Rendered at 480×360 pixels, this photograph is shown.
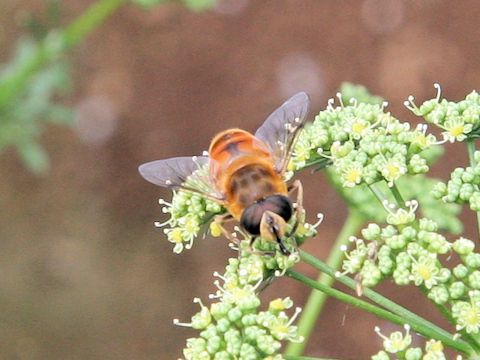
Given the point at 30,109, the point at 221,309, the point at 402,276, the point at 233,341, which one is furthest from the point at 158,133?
the point at 402,276

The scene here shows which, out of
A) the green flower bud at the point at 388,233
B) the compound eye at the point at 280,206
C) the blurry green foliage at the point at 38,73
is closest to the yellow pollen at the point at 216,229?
the compound eye at the point at 280,206

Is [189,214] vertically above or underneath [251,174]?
underneath

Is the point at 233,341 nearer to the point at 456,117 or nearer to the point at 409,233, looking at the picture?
the point at 409,233

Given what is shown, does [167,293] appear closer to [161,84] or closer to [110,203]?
[110,203]

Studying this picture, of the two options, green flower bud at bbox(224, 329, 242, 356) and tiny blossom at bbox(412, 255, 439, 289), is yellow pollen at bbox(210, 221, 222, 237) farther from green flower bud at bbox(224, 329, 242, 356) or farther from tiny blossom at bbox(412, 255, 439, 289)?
tiny blossom at bbox(412, 255, 439, 289)

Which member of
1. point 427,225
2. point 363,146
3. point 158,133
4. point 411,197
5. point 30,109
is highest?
point 158,133

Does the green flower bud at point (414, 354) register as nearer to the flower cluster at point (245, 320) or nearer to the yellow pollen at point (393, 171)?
the flower cluster at point (245, 320)

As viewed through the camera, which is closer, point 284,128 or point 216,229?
point 216,229
